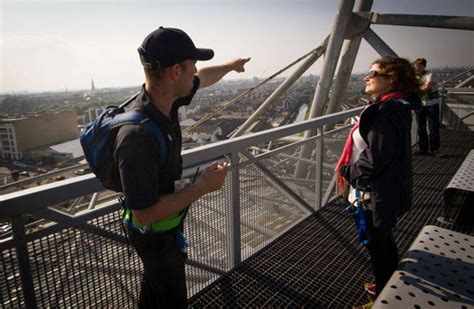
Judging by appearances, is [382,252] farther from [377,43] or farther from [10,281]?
[377,43]

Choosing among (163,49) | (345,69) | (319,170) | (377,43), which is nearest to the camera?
(163,49)

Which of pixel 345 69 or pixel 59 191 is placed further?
pixel 345 69

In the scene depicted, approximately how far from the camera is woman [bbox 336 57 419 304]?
84.4 inches

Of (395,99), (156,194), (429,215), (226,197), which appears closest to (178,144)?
(156,194)

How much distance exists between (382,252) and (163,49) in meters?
2.12

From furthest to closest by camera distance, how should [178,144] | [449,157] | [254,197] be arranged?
[449,157]
[254,197]
[178,144]

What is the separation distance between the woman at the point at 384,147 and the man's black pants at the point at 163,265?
1344mm

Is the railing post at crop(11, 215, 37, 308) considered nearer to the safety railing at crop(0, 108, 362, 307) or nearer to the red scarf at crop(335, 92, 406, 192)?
the safety railing at crop(0, 108, 362, 307)

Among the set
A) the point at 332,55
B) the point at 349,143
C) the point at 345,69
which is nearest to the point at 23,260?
the point at 349,143

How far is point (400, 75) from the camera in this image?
7.42 ft

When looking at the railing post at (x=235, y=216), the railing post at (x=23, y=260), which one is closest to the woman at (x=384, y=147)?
the railing post at (x=235, y=216)

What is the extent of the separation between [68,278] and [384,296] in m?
1.77

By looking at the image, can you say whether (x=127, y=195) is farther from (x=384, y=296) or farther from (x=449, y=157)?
(x=449, y=157)

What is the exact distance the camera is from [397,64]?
7.48 feet
